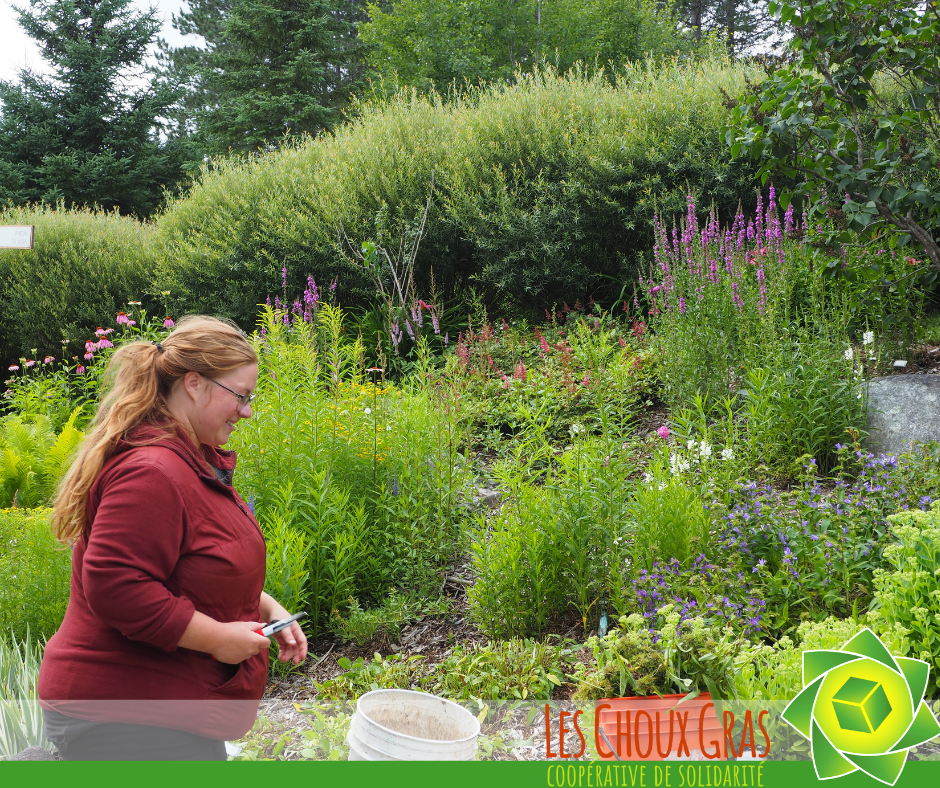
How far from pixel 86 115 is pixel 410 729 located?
22.3 metres

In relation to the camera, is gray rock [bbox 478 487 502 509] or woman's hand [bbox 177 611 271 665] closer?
woman's hand [bbox 177 611 271 665]

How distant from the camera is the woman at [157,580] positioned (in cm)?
154

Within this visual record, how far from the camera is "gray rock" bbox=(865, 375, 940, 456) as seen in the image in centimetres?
404

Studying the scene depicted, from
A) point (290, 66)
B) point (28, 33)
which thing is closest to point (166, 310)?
point (290, 66)

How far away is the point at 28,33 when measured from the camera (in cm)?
1995

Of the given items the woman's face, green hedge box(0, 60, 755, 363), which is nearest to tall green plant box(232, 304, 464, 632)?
the woman's face

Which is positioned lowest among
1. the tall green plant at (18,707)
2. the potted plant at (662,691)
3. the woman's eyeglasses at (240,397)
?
the tall green plant at (18,707)

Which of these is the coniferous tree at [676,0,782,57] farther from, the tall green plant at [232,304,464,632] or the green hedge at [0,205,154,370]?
the tall green plant at [232,304,464,632]

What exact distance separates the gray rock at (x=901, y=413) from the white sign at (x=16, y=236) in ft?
16.5

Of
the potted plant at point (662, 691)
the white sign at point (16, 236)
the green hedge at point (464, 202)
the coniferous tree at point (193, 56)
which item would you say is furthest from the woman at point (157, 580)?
the coniferous tree at point (193, 56)

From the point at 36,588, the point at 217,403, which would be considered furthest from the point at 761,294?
the point at 36,588

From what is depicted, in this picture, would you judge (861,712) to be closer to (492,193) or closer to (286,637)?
(286,637)

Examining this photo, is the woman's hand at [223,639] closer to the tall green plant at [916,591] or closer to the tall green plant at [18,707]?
the tall green plant at [18,707]

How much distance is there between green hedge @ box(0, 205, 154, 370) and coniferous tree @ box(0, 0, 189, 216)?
9.82m
